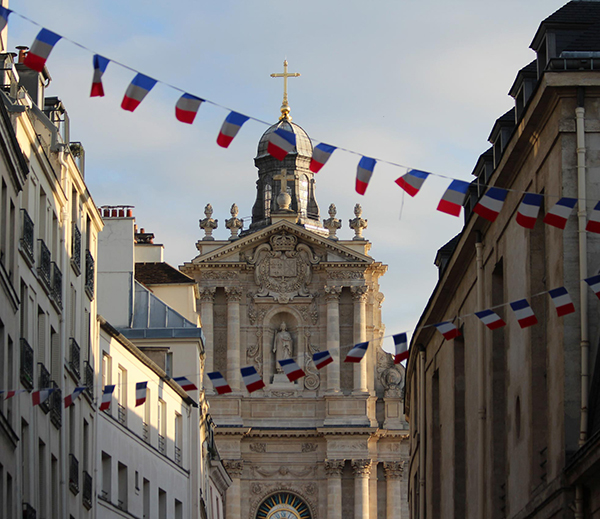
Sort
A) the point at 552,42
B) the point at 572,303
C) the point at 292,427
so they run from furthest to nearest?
the point at 292,427, the point at 552,42, the point at 572,303

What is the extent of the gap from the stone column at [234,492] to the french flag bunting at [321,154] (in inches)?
2018

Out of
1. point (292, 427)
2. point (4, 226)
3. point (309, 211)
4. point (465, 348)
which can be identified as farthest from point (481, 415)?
point (309, 211)

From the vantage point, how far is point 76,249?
35656 millimetres

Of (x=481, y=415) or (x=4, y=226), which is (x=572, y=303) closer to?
(x=481, y=415)

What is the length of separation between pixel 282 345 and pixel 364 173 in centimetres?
5211

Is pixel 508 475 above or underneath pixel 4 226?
underneath

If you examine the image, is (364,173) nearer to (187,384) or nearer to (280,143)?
(280,143)

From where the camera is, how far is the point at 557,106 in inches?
995

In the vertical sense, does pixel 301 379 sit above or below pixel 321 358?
above

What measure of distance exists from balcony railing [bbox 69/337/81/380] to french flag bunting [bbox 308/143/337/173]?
14.2m

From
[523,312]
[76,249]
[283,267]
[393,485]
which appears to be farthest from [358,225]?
[523,312]

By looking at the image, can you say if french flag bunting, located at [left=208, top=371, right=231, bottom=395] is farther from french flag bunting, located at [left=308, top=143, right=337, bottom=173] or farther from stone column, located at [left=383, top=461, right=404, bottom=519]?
stone column, located at [left=383, top=461, right=404, bottom=519]

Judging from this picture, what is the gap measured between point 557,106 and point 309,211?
56.0 m

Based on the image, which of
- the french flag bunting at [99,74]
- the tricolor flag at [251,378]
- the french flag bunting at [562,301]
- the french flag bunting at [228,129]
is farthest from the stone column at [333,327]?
the french flag bunting at [99,74]
